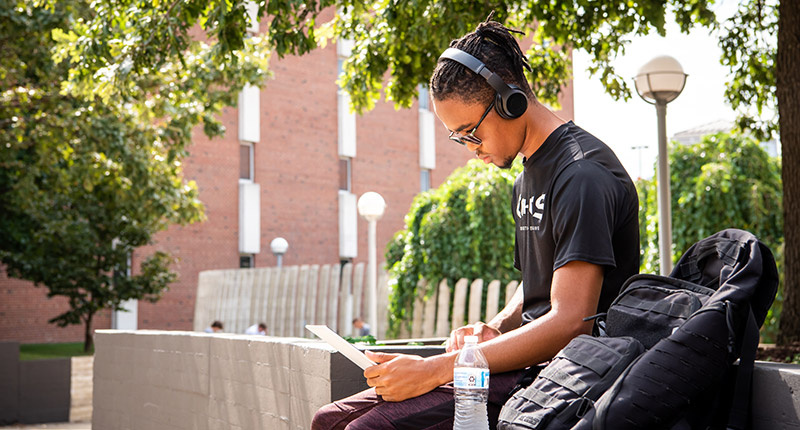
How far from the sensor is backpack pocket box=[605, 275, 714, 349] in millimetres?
1998

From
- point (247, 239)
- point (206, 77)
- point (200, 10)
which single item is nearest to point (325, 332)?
point (200, 10)

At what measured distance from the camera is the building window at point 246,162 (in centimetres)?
2600

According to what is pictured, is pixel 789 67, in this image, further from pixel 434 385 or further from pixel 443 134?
pixel 443 134

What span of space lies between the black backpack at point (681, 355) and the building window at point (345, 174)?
26.2 metres

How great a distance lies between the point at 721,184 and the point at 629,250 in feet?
37.1

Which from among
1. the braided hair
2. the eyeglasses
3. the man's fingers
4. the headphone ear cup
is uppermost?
the braided hair

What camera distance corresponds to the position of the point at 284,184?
26.5m

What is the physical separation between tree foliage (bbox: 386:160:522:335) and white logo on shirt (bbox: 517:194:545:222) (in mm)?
12472

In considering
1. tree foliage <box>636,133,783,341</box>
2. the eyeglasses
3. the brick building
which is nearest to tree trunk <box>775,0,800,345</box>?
tree foliage <box>636,133,783,341</box>

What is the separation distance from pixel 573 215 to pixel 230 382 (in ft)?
10.7

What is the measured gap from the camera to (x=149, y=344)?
20.3 feet

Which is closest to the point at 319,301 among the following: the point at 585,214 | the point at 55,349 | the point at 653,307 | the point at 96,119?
the point at 96,119

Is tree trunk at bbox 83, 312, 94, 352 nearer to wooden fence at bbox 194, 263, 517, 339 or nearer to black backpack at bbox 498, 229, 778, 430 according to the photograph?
wooden fence at bbox 194, 263, 517, 339

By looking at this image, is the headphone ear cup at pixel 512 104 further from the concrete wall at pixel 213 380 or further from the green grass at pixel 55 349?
the green grass at pixel 55 349
